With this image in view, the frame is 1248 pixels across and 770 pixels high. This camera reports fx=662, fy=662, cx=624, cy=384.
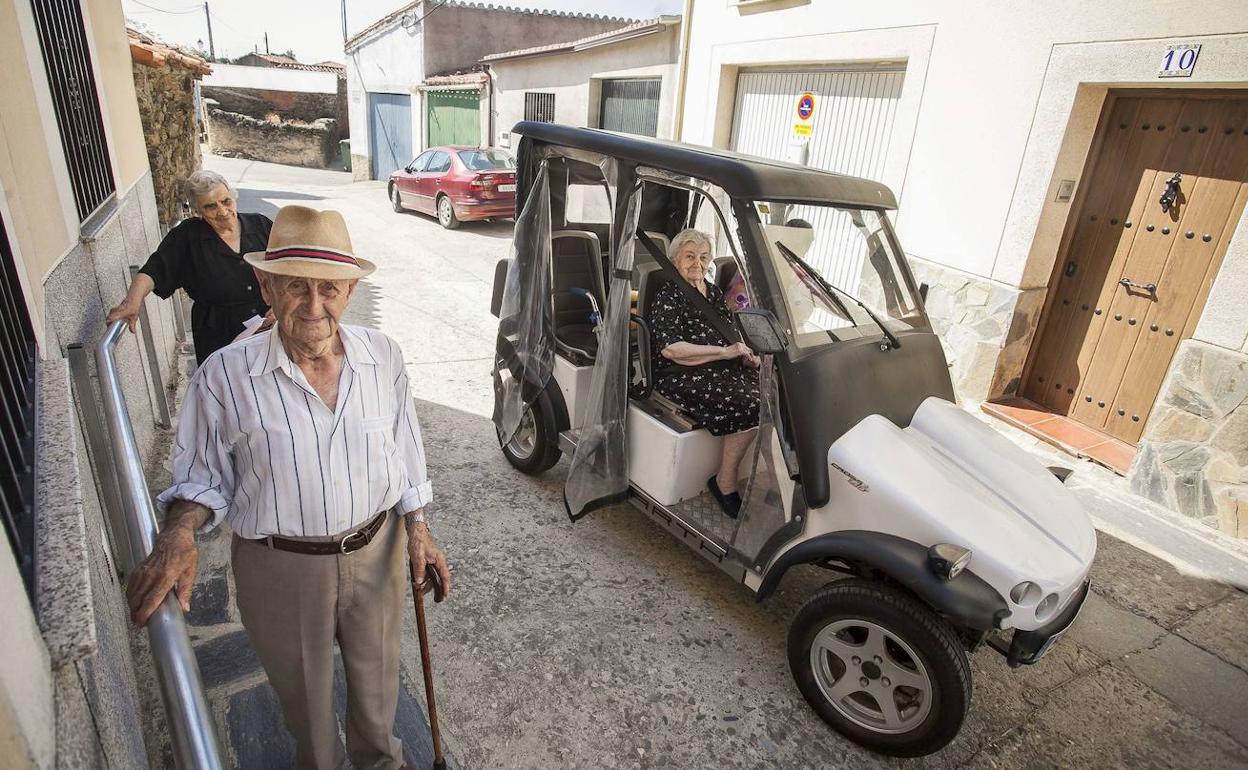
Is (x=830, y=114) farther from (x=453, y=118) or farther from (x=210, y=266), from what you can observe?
(x=453, y=118)

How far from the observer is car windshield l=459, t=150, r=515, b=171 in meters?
12.6

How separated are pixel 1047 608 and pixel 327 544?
2.37m

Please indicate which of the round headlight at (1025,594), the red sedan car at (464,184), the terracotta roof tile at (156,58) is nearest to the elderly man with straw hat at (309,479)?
the round headlight at (1025,594)

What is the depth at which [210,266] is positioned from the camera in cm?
316

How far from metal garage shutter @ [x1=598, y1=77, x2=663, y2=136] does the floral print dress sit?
8514mm

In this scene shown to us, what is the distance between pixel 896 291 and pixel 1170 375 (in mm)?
2508

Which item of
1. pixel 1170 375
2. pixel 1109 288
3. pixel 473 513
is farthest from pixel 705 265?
pixel 1109 288

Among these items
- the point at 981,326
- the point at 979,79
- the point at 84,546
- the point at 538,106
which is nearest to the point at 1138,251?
the point at 981,326

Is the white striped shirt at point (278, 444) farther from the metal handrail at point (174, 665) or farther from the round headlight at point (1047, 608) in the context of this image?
the round headlight at point (1047, 608)

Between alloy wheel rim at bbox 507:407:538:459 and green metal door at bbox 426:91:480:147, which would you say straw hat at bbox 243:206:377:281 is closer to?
alloy wheel rim at bbox 507:407:538:459

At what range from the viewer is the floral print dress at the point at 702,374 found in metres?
3.26

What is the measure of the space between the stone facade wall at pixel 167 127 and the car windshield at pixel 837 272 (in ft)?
23.6

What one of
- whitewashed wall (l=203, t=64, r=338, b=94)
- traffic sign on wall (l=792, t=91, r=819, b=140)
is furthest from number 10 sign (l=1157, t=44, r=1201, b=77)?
whitewashed wall (l=203, t=64, r=338, b=94)

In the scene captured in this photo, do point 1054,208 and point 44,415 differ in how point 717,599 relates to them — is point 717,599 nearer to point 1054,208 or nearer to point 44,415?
point 44,415
